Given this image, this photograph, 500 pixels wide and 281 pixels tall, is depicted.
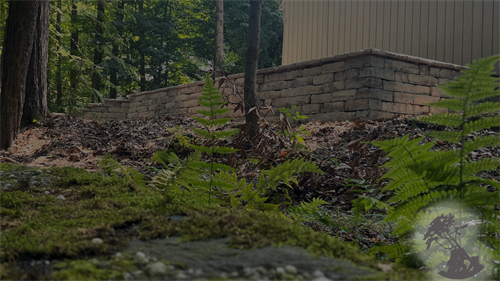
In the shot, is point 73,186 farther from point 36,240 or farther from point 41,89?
point 41,89

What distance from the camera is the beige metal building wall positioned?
8.42m

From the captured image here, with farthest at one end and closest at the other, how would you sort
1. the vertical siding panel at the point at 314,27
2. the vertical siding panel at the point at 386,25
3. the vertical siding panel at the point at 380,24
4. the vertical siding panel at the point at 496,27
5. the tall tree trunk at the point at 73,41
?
1. the tall tree trunk at the point at 73,41
2. the vertical siding panel at the point at 314,27
3. the vertical siding panel at the point at 380,24
4. the vertical siding panel at the point at 386,25
5. the vertical siding panel at the point at 496,27

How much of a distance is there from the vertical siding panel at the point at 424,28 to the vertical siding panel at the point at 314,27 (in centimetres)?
301

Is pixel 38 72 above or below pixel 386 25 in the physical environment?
below

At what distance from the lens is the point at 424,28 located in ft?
A: 30.1

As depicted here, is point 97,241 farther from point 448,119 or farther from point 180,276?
point 448,119

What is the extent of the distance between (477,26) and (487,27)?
189 millimetres

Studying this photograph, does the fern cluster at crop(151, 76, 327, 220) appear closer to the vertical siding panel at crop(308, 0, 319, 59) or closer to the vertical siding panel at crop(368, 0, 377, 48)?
the vertical siding panel at crop(368, 0, 377, 48)

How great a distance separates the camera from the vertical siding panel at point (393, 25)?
959 cm

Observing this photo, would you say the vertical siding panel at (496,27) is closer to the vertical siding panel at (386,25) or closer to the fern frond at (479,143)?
the vertical siding panel at (386,25)

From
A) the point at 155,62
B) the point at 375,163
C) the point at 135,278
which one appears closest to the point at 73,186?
the point at 135,278

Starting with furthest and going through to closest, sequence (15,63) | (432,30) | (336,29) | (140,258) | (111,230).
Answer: (336,29)
(432,30)
(15,63)
(111,230)
(140,258)

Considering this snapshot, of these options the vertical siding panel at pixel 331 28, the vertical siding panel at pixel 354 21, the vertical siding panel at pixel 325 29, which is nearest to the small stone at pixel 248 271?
the vertical siding panel at pixel 354 21

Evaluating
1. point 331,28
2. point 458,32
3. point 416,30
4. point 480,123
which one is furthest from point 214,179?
point 331,28
